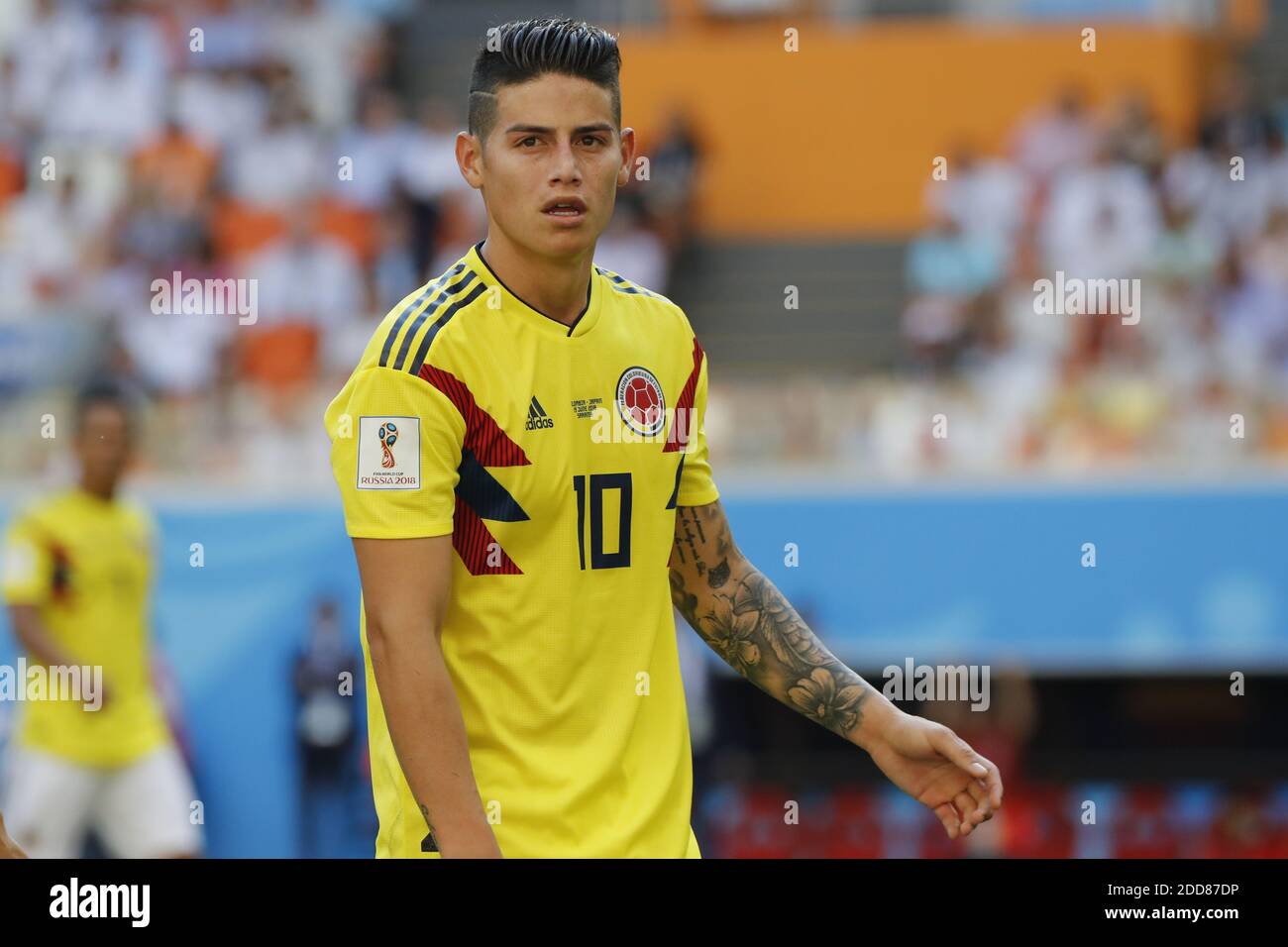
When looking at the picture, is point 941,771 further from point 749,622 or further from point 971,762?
point 749,622

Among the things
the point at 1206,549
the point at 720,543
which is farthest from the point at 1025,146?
the point at 720,543

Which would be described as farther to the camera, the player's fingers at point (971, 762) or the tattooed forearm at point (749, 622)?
the tattooed forearm at point (749, 622)

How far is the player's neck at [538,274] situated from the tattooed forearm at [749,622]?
0.51 m

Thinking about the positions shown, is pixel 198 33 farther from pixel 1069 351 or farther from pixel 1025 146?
pixel 1069 351

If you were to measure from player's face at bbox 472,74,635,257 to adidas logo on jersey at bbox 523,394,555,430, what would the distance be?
0.26 meters

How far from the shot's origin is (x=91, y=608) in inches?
344

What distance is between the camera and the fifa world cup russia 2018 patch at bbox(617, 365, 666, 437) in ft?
12.0

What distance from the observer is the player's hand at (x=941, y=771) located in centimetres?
371

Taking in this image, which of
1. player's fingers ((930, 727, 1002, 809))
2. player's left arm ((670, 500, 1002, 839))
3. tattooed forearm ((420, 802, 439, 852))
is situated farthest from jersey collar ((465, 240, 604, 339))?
player's fingers ((930, 727, 1002, 809))

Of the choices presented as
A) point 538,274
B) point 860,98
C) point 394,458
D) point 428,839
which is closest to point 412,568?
point 394,458

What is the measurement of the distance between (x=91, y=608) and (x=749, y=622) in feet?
17.6

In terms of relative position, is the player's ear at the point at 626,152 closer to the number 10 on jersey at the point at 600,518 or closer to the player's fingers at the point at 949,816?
the number 10 on jersey at the point at 600,518

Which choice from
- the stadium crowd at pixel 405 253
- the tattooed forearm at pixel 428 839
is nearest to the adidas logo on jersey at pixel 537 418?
the tattooed forearm at pixel 428 839
